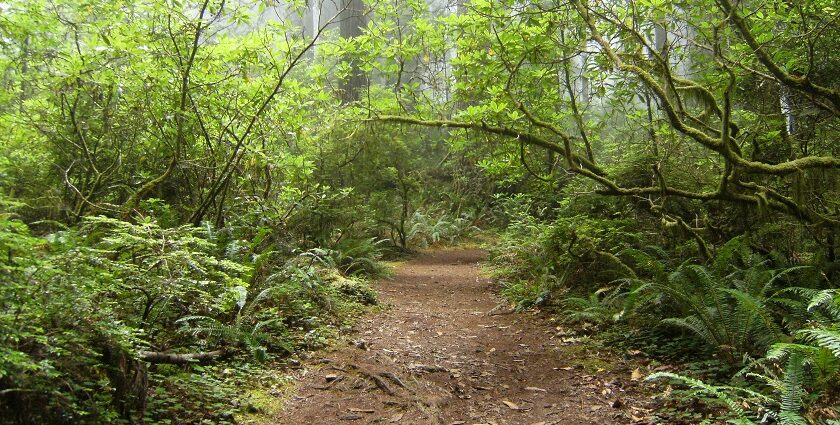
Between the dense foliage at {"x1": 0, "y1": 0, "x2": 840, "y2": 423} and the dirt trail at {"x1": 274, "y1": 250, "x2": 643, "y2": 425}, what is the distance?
1.77 feet

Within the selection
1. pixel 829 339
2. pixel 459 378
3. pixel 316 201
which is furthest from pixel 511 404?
pixel 316 201

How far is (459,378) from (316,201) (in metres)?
5.73

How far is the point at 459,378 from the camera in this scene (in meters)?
5.47

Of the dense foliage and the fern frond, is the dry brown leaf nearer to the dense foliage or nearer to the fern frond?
the dense foliage

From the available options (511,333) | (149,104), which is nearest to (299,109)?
(149,104)

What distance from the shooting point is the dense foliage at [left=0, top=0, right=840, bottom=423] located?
3725mm

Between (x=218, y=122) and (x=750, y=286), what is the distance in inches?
276

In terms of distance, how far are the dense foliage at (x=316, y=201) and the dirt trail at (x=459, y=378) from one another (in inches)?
21.2

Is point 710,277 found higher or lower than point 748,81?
lower

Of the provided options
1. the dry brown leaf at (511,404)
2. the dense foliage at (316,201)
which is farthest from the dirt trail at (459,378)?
the dense foliage at (316,201)

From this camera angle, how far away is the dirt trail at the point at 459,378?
455 cm

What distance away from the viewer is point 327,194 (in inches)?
431

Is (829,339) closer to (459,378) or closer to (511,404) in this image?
(511,404)

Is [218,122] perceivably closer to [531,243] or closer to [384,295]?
[384,295]
